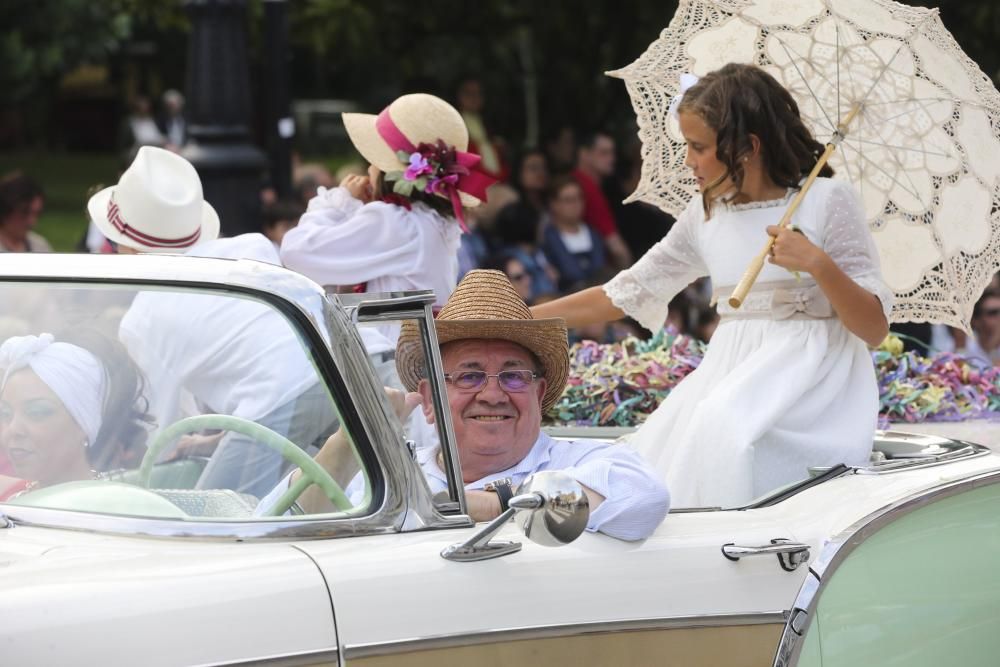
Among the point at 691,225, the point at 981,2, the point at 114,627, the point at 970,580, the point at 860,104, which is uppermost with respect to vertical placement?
the point at 981,2

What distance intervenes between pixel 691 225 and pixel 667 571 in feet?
6.11

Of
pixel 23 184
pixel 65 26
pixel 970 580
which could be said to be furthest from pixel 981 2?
pixel 65 26

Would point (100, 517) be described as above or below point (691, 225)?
below

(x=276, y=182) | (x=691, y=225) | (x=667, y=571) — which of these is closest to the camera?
(x=667, y=571)

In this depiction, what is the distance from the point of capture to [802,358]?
4176 mm

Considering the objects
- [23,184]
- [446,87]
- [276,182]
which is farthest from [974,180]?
[446,87]

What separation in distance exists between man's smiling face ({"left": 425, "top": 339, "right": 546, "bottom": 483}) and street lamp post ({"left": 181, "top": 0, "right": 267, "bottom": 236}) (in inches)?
228

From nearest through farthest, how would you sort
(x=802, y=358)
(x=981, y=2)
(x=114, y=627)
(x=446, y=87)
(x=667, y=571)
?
1. (x=114, y=627)
2. (x=667, y=571)
3. (x=802, y=358)
4. (x=981, y=2)
5. (x=446, y=87)

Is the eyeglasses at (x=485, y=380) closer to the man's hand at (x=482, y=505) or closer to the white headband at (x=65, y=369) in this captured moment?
the man's hand at (x=482, y=505)

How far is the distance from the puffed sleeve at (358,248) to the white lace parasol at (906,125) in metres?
1.28

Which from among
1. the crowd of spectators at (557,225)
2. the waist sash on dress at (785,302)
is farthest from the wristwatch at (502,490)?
the crowd of spectators at (557,225)

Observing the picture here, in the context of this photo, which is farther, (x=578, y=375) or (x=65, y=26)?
(x=65, y=26)

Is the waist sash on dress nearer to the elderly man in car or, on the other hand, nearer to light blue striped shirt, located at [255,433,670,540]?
the elderly man in car

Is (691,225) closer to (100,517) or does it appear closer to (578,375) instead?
(578,375)
